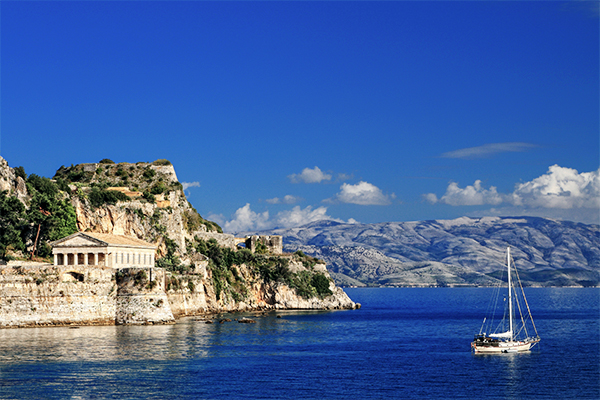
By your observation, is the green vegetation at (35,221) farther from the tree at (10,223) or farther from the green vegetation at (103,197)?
the green vegetation at (103,197)

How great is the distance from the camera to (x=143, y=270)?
8631 cm

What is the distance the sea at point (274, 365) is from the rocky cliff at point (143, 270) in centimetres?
302

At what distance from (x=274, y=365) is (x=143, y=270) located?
93.1 feet

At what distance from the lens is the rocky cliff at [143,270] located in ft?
268

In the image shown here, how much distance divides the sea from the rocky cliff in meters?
3.02

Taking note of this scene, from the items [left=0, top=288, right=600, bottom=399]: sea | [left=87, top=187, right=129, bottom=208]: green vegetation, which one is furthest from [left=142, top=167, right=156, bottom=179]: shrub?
[left=0, top=288, right=600, bottom=399]: sea

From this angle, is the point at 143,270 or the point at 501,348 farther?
the point at 143,270

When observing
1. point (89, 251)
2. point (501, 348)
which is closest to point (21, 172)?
point (89, 251)

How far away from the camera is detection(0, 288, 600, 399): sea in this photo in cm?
5169

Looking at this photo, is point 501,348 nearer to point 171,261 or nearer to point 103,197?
point 171,261

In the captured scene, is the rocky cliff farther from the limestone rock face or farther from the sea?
the sea

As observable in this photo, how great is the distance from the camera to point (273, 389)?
52812mm

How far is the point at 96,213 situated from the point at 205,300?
21423 millimetres

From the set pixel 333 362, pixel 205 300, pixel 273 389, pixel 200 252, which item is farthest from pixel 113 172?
Answer: pixel 273 389
